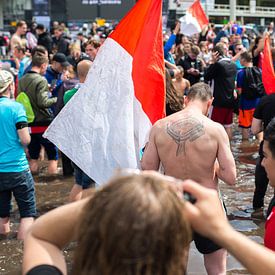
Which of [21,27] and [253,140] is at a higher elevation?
[21,27]

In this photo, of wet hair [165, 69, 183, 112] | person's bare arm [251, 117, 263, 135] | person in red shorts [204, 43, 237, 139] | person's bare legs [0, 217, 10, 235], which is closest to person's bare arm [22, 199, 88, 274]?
wet hair [165, 69, 183, 112]

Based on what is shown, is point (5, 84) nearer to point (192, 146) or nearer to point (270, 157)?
point (192, 146)

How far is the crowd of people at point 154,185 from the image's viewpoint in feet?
4.34

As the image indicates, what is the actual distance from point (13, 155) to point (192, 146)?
1998 millimetres

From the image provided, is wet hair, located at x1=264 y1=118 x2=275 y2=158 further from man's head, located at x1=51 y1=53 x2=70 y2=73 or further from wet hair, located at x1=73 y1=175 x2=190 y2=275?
man's head, located at x1=51 y1=53 x2=70 y2=73

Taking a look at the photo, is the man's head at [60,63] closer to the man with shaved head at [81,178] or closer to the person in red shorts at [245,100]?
the man with shaved head at [81,178]

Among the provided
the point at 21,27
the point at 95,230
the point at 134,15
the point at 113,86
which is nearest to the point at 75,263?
the point at 95,230

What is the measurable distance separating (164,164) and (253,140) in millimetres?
6594

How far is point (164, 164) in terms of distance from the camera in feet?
12.3

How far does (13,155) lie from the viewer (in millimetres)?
4828

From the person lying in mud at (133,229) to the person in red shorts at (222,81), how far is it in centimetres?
771

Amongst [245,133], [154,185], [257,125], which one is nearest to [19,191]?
[257,125]

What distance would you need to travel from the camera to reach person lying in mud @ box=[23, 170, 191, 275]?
130 centimetres

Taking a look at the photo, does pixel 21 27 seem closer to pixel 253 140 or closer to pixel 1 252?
pixel 253 140
